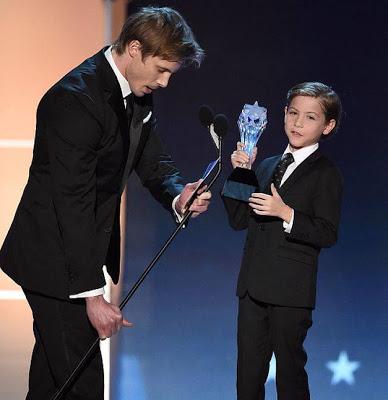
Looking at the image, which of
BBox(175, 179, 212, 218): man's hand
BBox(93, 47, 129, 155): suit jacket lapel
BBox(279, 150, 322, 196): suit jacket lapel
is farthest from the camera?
BBox(279, 150, 322, 196): suit jacket lapel

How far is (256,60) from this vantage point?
319 cm

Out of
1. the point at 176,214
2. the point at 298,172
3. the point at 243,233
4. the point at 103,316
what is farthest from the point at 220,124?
the point at 243,233

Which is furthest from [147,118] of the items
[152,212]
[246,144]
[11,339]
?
[11,339]

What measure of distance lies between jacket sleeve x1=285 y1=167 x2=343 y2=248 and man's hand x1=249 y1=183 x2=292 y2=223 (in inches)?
1.2

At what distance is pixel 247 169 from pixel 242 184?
1.8 inches

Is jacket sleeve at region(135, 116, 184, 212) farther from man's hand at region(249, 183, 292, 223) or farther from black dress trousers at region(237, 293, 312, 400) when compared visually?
black dress trousers at region(237, 293, 312, 400)

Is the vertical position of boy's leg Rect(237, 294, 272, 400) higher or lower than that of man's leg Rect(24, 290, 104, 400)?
lower

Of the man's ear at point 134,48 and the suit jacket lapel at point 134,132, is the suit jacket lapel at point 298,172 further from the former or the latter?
the man's ear at point 134,48

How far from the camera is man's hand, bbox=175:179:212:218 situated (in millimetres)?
2285

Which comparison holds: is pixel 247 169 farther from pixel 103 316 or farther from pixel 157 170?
pixel 103 316

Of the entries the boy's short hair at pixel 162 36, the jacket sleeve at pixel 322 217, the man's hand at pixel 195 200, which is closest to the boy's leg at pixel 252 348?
the jacket sleeve at pixel 322 217

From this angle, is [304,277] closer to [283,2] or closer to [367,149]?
[367,149]

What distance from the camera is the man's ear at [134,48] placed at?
211 centimetres

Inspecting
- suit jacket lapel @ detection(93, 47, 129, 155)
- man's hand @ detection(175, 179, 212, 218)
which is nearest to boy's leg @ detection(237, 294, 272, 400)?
man's hand @ detection(175, 179, 212, 218)
